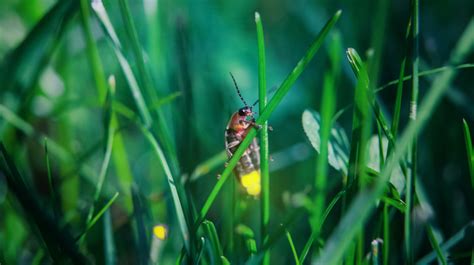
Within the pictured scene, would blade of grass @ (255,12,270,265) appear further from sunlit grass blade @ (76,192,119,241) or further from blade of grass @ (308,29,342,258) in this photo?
sunlit grass blade @ (76,192,119,241)

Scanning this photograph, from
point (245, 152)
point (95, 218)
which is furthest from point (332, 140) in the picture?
point (95, 218)

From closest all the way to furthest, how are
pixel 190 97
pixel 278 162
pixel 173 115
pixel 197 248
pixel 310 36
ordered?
pixel 197 248 → pixel 190 97 → pixel 173 115 → pixel 278 162 → pixel 310 36

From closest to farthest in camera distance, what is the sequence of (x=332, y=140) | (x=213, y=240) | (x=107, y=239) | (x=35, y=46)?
(x=213, y=240) < (x=107, y=239) < (x=332, y=140) < (x=35, y=46)

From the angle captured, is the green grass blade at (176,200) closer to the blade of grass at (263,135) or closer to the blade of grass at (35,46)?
the blade of grass at (263,135)

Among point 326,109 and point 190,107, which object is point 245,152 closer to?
point 190,107

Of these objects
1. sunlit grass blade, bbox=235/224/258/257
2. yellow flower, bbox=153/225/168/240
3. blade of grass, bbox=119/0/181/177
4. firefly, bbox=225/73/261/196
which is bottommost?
yellow flower, bbox=153/225/168/240

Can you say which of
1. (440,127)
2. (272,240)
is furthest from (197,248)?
(440,127)

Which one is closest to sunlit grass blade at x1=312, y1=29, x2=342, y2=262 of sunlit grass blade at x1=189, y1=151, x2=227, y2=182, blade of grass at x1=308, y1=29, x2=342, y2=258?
blade of grass at x1=308, y1=29, x2=342, y2=258

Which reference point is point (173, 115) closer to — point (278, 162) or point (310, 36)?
point (278, 162)
